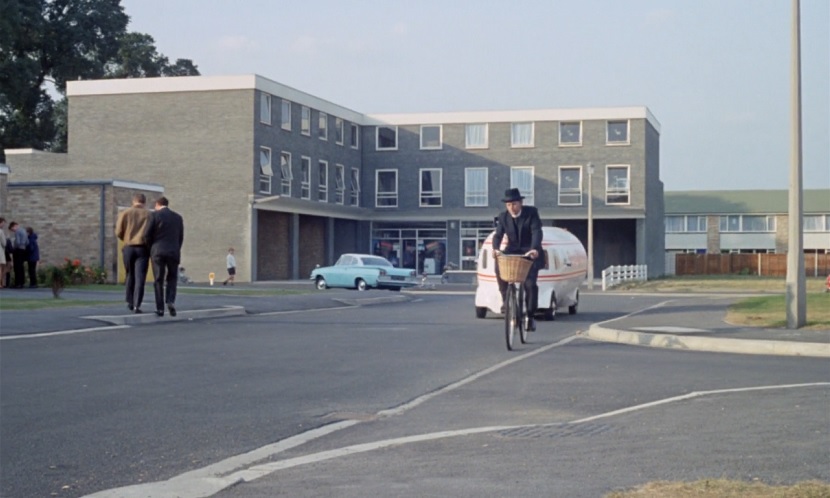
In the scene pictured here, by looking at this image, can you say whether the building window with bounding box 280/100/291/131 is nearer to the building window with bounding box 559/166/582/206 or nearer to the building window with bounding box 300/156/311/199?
the building window with bounding box 300/156/311/199

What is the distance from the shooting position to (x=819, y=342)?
44.3 feet

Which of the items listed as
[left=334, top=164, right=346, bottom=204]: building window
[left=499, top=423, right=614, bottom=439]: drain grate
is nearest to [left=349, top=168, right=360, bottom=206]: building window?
[left=334, top=164, right=346, bottom=204]: building window

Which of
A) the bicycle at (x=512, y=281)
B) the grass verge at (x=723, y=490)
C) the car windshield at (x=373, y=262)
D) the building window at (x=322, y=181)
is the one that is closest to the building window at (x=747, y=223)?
the building window at (x=322, y=181)

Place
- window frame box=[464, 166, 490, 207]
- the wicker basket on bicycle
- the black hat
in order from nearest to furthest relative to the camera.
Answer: the wicker basket on bicycle, the black hat, window frame box=[464, 166, 490, 207]

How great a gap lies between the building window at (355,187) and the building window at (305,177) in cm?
712

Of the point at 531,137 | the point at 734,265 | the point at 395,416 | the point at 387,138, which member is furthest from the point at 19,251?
the point at 734,265

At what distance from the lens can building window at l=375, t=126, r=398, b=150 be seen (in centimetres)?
6569

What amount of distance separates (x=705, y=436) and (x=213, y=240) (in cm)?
4511

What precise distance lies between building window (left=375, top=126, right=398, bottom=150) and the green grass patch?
45981 mm

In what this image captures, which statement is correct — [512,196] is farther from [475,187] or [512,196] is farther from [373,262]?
[475,187]

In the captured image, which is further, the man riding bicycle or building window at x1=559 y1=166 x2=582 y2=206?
building window at x1=559 y1=166 x2=582 y2=206

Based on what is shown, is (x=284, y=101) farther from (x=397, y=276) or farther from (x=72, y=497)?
(x=72, y=497)

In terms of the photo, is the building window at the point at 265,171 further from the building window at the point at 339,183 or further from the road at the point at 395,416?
the road at the point at 395,416

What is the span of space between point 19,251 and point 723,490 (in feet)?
80.6
